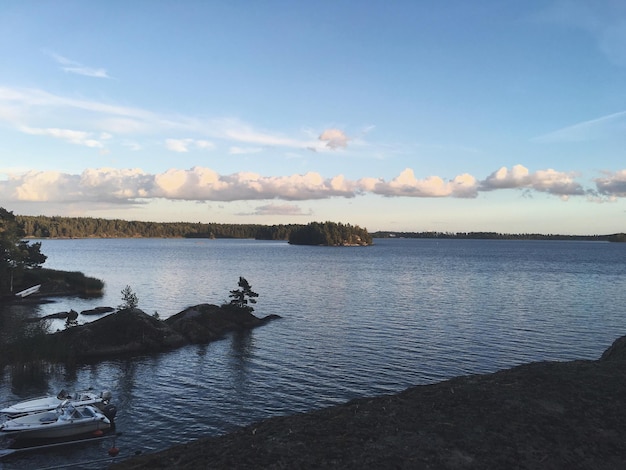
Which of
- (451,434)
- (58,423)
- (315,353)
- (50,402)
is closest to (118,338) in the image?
(50,402)

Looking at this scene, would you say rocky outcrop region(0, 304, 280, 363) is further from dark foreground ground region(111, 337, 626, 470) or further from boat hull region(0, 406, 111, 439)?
dark foreground ground region(111, 337, 626, 470)

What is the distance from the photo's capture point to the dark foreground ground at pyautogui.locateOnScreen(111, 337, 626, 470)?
54.9 ft

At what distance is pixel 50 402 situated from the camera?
1200 inches

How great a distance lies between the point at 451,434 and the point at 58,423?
23.1 m

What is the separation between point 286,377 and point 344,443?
21.2m

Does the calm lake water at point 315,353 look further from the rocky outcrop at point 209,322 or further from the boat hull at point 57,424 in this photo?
the rocky outcrop at point 209,322

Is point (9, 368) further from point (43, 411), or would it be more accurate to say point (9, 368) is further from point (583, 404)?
point (583, 404)

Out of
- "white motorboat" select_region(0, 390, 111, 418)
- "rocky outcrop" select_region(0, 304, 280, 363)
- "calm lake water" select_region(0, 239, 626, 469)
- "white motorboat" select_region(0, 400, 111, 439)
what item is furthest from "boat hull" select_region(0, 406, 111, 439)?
"rocky outcrop" select_region(0, 304, 280, 363)

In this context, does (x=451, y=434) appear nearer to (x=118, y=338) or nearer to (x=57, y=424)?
(x=57, y=424)

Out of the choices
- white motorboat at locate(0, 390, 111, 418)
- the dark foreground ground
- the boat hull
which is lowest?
the boat hull

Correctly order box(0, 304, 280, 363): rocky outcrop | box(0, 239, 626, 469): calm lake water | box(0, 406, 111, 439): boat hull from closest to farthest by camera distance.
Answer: box(0, 406, 111, 439): boat hull, box(0, 239, 626, 469): calm lake water, box(0, 304, 280, 363): rocky outcrop

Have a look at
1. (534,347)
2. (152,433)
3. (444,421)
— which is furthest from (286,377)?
(534,347)

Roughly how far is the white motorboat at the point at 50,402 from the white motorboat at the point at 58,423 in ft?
2.14

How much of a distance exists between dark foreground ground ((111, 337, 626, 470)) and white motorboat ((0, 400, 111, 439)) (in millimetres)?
9562
